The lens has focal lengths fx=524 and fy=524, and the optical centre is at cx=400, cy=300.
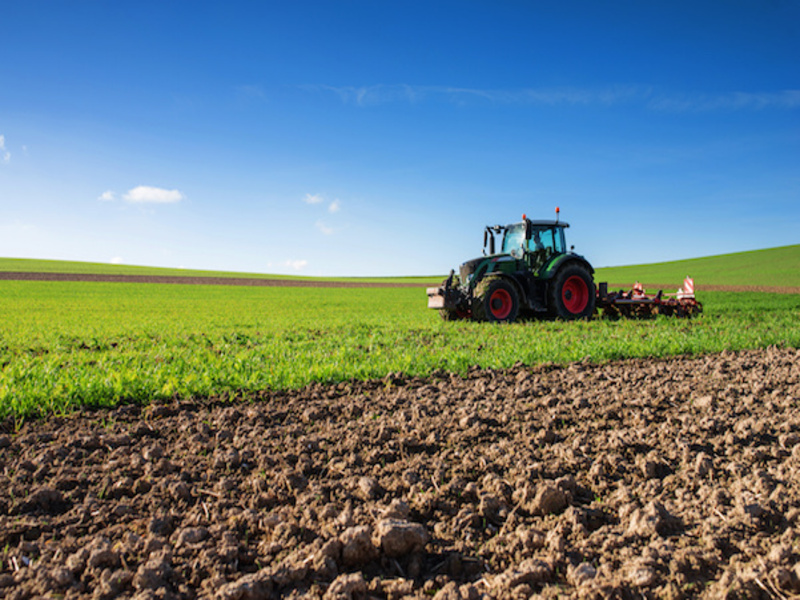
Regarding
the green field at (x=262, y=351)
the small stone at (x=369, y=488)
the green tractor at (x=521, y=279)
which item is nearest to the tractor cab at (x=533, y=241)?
the green tractor at (x=521, y=279)

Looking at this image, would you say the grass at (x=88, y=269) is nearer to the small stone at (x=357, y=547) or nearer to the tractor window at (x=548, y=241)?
the tractor window at (x=548, y=241)

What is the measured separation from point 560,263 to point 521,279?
38.7 inches

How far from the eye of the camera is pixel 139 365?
6.92 m

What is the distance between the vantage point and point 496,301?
12.4 meters

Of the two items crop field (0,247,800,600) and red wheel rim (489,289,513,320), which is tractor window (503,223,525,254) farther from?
crop field (0,247,800,600)

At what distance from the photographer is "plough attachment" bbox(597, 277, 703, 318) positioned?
14.0m

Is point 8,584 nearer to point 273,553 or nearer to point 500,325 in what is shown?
point 273,553

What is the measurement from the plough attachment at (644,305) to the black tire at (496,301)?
2996 mm

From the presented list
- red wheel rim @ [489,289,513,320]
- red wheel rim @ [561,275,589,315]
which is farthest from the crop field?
red wheel rim @ [561,275,589,315]

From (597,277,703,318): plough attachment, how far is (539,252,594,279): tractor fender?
4.23ft

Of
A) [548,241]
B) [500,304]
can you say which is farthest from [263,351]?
[548,241]

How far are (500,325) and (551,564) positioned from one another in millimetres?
9272

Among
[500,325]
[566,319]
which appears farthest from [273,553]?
[566,319]

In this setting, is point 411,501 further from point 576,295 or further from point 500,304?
point 576,295
